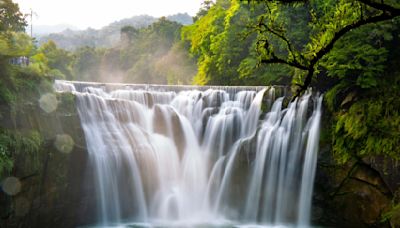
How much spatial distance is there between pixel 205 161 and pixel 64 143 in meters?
6.03

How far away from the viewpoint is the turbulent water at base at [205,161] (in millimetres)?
14852

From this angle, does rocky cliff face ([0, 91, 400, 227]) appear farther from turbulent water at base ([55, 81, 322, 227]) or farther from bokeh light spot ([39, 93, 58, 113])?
turbulent water at base ([55, 81, 322, 227])

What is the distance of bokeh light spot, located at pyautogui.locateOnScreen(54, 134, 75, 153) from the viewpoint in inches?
531

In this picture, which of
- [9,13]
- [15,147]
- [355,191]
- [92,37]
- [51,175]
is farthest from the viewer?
[92,37]

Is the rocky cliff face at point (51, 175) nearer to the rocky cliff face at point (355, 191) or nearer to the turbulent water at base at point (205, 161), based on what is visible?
the turbulent water at base at point (205, 161)

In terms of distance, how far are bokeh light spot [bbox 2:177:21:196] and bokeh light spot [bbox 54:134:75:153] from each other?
6.22 feet

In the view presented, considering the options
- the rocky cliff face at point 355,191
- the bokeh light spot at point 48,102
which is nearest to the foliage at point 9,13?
the bokeh light spot at point 48,102

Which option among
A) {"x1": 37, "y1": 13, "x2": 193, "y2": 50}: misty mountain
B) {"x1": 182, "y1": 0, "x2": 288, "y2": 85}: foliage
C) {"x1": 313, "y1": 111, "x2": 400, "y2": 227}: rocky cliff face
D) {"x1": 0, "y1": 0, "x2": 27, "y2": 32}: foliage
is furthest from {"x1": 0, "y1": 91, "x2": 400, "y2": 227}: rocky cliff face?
{"x1": 37, "y1": 13, "x2": 193, "y2": 50}: misty mountain

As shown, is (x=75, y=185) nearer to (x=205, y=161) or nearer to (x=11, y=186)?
(x=11, y=186)

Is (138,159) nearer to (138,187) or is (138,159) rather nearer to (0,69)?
(138,187)

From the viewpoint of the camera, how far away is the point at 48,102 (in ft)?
45.6

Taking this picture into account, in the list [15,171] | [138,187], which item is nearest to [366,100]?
[138,187]

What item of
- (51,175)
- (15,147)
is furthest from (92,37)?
(15,147)

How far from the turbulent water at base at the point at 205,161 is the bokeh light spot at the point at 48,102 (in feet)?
5.04
